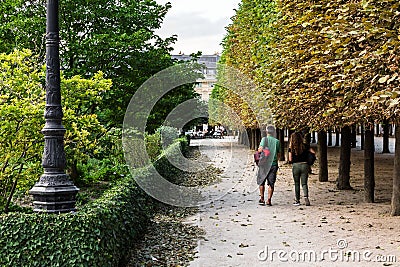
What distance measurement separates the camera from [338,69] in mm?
10570

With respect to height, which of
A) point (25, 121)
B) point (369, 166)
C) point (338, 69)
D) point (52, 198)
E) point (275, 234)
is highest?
point (338, 69)

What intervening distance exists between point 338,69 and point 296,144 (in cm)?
475

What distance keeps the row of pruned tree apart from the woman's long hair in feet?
1.87

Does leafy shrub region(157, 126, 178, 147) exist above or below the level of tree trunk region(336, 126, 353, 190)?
above

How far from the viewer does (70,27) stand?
20.5m

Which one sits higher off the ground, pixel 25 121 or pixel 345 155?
pixel 25 121

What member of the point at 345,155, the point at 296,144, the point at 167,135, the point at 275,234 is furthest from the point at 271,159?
the point at 167,135

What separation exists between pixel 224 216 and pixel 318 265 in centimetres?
528

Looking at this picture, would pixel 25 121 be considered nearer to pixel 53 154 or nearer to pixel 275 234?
pixel 53 154

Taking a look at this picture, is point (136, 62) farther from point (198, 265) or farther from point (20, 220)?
point (20, 220)

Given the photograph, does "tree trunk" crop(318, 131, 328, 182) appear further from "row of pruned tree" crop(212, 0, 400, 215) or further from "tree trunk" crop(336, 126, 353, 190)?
"tree trunk" crop(336, 126, 353, 190)

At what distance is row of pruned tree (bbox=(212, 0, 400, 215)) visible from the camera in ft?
26.6

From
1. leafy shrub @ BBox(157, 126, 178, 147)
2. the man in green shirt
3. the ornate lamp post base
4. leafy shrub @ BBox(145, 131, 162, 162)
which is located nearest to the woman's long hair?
the man in green shirt

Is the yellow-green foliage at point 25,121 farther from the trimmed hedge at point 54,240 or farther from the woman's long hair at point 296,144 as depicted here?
the woman's long hair at point 296,144
